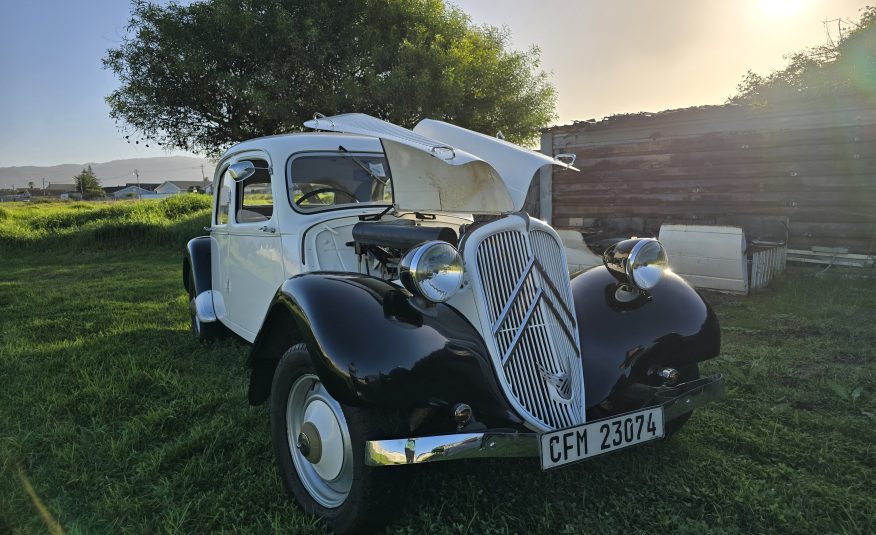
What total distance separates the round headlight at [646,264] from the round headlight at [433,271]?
100 centimetres

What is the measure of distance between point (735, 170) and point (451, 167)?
693cm

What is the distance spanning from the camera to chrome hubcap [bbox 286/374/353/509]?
1997mm

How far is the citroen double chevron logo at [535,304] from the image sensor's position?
207 centimetres

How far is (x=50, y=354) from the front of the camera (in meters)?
4.40

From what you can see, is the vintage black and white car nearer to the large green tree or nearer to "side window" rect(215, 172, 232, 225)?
"side window" rect(215, 172, 232, 225)

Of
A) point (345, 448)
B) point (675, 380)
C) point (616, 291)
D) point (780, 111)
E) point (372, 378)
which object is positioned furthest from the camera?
point (780, 111)

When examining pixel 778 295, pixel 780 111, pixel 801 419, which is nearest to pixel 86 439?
pixel 801 419

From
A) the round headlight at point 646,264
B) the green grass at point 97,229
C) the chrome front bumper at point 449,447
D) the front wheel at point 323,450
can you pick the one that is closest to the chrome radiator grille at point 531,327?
the chrome front bumper at point 449,447

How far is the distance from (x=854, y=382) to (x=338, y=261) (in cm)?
339

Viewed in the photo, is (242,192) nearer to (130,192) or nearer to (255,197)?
(255,197)

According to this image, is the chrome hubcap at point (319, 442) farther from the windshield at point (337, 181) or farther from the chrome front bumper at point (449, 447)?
the windshield at point (337, 181)

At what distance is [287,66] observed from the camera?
1135cm

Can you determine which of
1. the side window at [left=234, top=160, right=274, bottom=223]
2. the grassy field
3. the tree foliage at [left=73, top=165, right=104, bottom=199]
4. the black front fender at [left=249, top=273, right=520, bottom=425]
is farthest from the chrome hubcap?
the tree foliage at [left=73, top=165, right=104, bottom=199]

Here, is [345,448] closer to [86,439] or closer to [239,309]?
[86,439]
